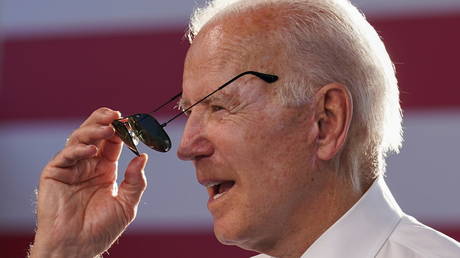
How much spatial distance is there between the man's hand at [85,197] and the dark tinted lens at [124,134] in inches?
0.5

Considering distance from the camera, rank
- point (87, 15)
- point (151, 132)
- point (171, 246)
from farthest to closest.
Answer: point (87, 15) → point (171, 246) → point (151, 132)

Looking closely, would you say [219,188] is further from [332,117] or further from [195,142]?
[332,117]

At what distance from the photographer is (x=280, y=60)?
1.23 metres

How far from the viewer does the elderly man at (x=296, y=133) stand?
1219mm

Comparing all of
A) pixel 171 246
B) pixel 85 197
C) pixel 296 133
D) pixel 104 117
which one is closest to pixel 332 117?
pixel 296 133

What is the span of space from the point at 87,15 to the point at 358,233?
1777 millimetres

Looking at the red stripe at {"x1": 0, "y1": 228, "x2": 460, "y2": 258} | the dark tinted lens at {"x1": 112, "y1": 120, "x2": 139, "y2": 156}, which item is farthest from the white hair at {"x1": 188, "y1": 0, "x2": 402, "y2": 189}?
the red stripe at {"x1": 0, "y1": 228, "x2": 460, "y2": 258}

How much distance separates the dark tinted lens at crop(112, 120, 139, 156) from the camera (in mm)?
1400

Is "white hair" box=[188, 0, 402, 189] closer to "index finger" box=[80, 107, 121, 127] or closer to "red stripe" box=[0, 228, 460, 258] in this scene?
"index finger" box=[80, 107, 121, 127]

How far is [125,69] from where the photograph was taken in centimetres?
269

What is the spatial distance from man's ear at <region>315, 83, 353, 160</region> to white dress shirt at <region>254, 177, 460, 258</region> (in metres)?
0.09

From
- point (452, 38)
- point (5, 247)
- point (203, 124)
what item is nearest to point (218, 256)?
point (5, 247)

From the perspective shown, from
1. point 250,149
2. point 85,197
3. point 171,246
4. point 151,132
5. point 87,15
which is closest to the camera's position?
point 250,149

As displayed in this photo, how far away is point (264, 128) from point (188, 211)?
1.43 meters
